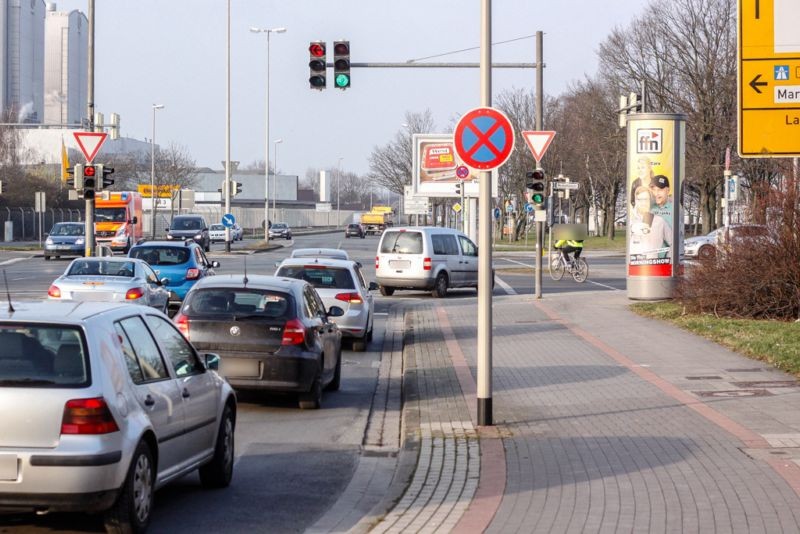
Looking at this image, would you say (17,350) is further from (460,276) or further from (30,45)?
(30,45)

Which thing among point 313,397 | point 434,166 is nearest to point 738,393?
point 313,397

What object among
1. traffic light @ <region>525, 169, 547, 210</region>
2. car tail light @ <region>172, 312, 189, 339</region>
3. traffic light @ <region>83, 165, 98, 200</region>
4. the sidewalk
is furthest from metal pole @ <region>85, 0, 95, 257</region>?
car tail light @ <region>172, 312, 189, 339</region>

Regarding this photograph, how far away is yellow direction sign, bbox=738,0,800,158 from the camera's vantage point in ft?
45.6

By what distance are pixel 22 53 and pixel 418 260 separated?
377ft

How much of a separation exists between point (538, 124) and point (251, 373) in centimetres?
1788

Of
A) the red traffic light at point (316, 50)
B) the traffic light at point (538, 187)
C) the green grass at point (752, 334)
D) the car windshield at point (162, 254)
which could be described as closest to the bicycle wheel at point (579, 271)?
the traffic light at point (538, 187)

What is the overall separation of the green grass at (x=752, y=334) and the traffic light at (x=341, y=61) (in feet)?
26.7

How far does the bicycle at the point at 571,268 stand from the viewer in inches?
1508

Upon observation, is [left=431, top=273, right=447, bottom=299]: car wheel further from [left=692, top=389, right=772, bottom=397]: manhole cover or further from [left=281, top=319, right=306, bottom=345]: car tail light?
[left=281, top=319, right=306, bottom=345]: car tail light

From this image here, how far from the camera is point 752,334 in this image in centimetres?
1797

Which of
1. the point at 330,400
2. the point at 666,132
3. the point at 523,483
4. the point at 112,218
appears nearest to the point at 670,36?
the point at 112,218

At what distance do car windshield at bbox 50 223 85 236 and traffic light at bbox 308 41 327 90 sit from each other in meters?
28.4

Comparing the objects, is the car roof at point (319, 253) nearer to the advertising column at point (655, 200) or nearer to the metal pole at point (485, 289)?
the advertising column at point (655, 200)

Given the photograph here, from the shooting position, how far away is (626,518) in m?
7.49
